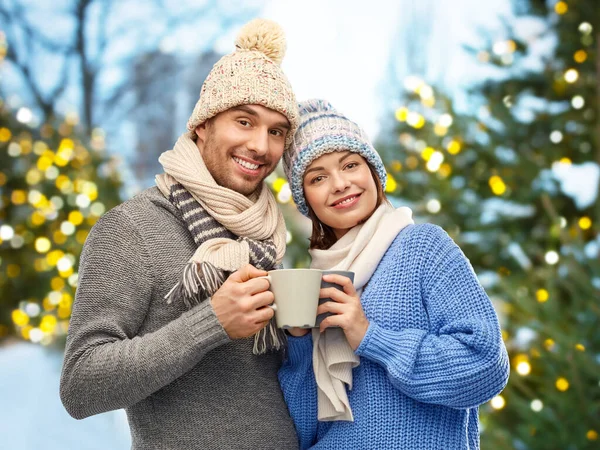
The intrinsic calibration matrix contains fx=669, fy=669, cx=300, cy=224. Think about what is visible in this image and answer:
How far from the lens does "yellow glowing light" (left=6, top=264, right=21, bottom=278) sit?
357 centimetres

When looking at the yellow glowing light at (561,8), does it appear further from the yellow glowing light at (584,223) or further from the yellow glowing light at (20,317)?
the yellow glowing light at (20,317)

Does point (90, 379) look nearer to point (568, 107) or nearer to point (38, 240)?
point (38, 240)

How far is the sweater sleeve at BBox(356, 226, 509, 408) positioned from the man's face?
0.41m

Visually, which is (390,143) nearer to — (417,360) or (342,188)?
(342,188)

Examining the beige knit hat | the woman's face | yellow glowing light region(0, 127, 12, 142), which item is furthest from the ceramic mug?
yellow glowing light region(0, 127, 12, 142)

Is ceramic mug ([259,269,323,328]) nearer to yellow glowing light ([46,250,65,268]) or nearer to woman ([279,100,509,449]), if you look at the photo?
woman ([279,100,509,449])

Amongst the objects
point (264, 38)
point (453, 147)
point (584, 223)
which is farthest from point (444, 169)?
point (264, 38)

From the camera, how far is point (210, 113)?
4.56ft

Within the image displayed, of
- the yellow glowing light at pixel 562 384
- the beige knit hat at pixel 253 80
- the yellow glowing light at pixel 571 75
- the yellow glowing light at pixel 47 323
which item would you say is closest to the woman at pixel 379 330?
the beige knit hat at pixel 253 80

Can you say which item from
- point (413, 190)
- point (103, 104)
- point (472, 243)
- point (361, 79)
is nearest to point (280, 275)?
point (413, 190)

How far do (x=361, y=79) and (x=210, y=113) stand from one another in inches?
114

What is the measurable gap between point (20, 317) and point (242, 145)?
2747 millimetres

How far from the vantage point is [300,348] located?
1.31 m

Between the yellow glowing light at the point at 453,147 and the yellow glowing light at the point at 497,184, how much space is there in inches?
8.7
